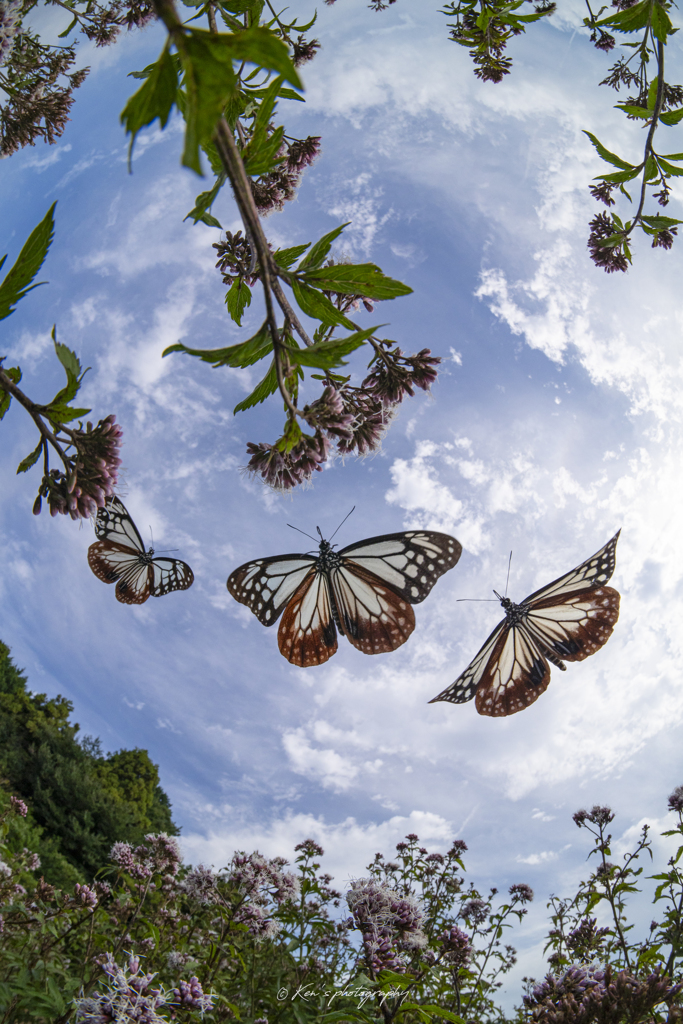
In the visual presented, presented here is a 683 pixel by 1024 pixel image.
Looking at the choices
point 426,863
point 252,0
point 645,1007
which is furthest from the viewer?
point 426,863

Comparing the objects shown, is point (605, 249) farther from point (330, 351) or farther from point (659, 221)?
point (330, 351)

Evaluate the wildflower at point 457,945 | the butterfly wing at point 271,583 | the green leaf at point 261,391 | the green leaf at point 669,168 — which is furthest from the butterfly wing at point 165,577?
the green leaf at point 669,168

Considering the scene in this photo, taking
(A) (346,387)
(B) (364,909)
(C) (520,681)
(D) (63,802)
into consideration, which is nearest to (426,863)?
(C) (520,681)

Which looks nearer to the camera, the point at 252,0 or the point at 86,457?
the point at 86,457

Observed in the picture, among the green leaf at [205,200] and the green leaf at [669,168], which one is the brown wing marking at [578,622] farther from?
the green leaf at [205,200]

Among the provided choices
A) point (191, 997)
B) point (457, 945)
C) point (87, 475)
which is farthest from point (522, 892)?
point (87, 475)

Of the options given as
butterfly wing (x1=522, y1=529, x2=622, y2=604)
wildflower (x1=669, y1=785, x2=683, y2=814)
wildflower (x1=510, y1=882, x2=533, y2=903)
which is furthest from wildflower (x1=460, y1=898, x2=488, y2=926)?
butterfly wing (x1=522, y1=529, x2=622, y2=604)

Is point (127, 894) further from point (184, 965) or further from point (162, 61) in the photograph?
point (162, 61)
